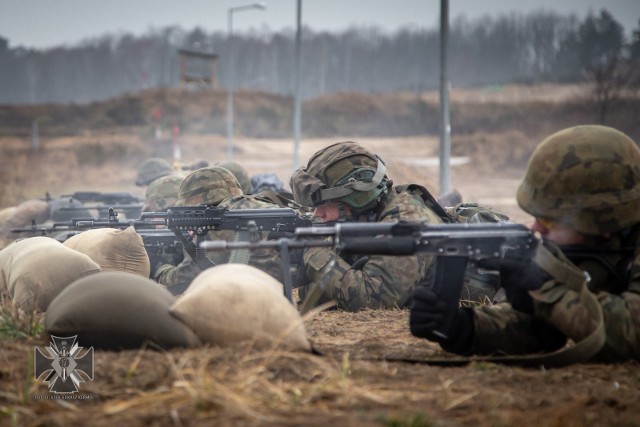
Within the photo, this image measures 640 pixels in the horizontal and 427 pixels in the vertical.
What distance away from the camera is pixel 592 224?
4.39 m

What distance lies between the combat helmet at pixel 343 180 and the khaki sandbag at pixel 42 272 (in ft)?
5.64

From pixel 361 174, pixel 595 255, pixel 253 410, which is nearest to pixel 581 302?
pixel 595 255

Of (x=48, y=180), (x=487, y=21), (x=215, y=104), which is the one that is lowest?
(x=48, y=180)

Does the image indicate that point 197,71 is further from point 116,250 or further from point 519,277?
point 519,277

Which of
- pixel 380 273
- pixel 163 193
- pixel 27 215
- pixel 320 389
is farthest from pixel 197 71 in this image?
pixel 320 389

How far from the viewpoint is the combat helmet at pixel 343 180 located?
21.8ft

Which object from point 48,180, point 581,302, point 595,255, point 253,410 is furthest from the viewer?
point 48,180

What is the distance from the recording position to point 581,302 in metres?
4.20

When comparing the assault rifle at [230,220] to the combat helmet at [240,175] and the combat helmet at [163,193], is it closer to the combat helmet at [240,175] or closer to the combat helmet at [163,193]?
the combat helmet at [163,193]

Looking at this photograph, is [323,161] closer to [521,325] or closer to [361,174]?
[361,174]

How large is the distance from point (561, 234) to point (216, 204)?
13.1 ft

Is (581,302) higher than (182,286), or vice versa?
(581,302)

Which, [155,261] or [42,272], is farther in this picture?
[155,261]

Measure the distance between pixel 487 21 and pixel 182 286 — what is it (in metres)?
85.9
